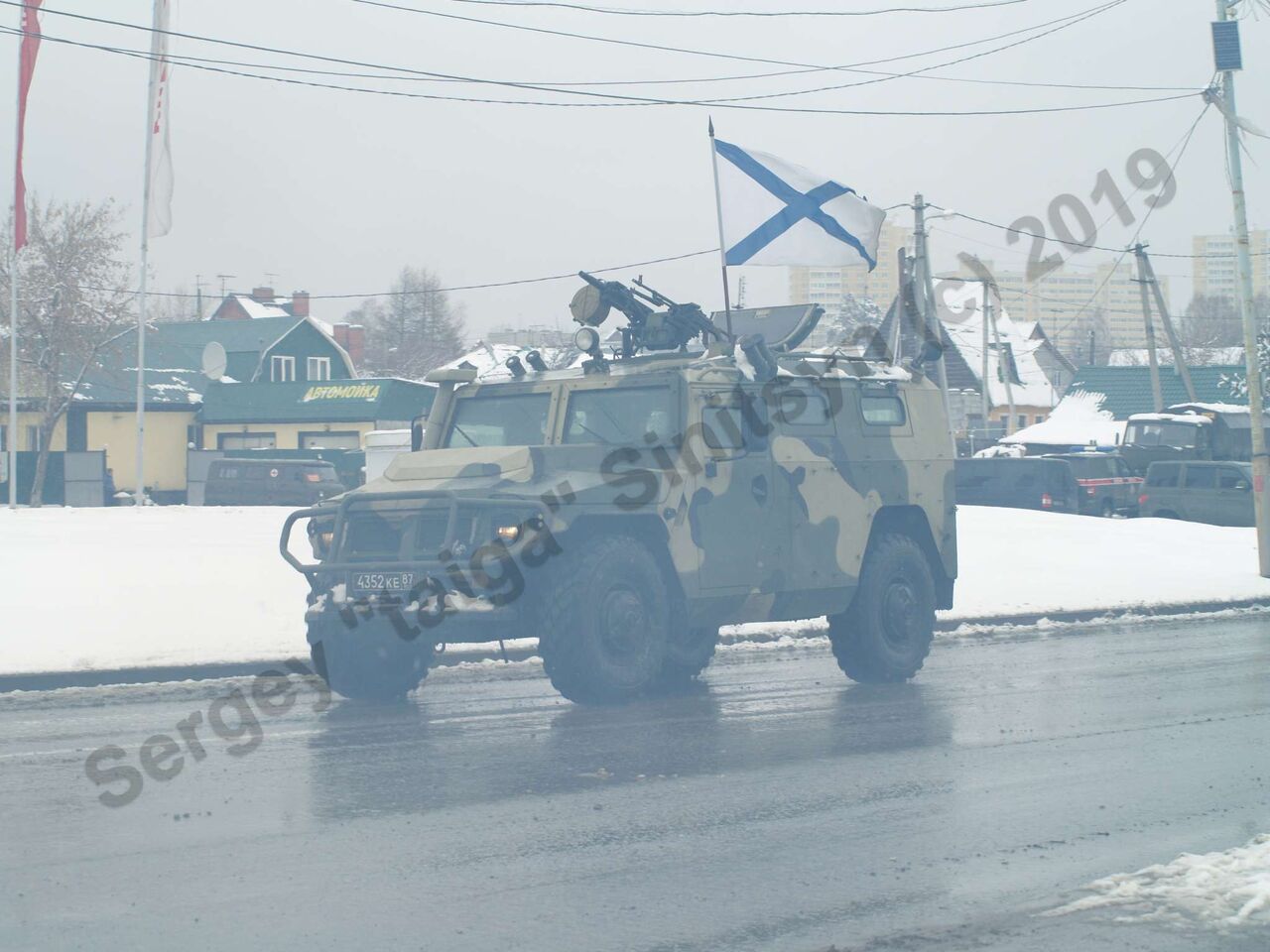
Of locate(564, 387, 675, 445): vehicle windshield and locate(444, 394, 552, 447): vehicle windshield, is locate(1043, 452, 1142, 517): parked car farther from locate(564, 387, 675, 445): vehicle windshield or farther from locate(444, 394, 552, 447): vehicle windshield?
locate(564, 387, 675, 445): vehicle windshield

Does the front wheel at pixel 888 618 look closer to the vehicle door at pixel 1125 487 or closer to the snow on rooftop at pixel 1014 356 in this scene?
the vehicle door at pixel 1125 487

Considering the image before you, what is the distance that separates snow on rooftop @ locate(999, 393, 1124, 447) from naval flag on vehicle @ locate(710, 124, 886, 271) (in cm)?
3954

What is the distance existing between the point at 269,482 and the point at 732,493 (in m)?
32.8

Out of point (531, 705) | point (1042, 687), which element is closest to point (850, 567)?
point (1042, 687)

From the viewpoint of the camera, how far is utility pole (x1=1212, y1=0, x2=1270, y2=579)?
2106 centimetres

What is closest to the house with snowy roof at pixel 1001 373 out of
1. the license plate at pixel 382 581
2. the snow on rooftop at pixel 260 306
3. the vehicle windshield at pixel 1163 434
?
the vehicle windshield at pixel 1163 434

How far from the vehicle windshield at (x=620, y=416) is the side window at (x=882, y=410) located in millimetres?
2107

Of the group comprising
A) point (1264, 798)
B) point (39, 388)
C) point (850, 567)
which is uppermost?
point (39, 388)

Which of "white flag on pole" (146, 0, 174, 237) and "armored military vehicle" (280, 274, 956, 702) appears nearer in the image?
"armored military vehicle" (280, 274, 956, 702)

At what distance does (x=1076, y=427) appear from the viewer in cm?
5941

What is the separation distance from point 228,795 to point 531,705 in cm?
351

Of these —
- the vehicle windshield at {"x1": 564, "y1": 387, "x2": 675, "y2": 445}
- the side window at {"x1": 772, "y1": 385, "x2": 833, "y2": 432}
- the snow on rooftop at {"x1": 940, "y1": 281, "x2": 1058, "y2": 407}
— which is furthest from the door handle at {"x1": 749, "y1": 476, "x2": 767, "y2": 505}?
the snow on rooftop at {"x1": 940, "y1": 281, "x2": 1058, "y2": 407}

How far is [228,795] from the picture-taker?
7508mm

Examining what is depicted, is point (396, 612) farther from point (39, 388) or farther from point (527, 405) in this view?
point (39, 388)
